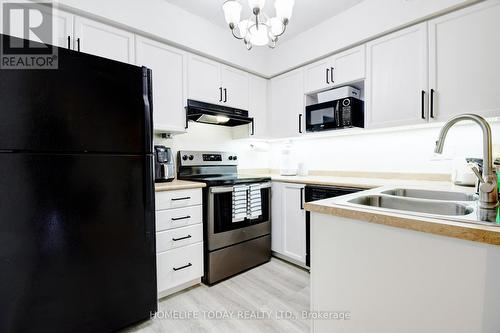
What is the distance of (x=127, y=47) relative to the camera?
1.93 meters

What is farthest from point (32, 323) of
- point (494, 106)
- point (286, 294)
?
point (494, 106)

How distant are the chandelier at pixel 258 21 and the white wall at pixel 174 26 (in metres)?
0.87

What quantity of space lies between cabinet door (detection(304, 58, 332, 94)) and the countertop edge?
1825mm

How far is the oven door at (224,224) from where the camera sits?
2.07 meters

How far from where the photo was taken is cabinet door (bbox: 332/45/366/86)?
2186mm

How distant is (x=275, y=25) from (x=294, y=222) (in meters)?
1.74

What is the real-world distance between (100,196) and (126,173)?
0.61 feet

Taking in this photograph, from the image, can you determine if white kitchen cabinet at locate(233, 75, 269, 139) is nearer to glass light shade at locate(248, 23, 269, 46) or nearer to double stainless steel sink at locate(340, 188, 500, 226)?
glass light shade at locate(248, 23, 269, 46)

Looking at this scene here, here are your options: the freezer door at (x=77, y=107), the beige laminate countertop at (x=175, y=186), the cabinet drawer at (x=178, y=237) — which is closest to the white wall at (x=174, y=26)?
the freezer door at (x=77, y=107)

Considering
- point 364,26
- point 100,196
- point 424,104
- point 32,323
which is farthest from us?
point 364,26

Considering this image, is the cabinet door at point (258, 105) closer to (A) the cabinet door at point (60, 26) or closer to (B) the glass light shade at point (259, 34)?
(B) the glass light shade at point (259, 34)

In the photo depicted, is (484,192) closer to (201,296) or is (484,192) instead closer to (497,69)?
(497,69)

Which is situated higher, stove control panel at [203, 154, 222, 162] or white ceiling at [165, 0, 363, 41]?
white ceiling at [165, 0, 363, 41]

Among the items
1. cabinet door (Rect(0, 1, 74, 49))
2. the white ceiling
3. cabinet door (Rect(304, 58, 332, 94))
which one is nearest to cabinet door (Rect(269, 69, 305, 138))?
cabinet door (Rect(304, 58, 332, 94))
